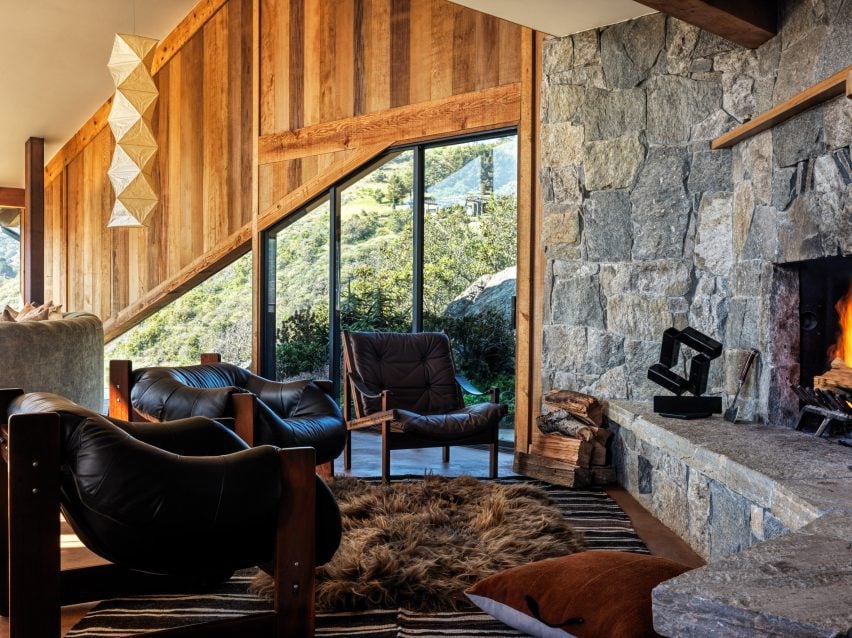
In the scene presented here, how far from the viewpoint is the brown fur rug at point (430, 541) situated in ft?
8.84

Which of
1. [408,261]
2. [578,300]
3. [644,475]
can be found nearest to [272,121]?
[408,261]

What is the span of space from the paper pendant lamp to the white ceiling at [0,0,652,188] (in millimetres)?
2179

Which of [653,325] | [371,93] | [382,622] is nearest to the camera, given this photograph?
[382,622]

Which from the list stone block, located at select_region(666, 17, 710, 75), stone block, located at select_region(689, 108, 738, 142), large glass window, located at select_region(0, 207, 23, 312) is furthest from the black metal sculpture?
large glass window, located at select_region(0, 207, 23, 312)

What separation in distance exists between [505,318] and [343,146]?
201 cm

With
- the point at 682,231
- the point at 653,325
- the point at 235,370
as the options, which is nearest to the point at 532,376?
the point at 653,325

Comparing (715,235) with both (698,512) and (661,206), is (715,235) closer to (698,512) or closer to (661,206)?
(661,206)

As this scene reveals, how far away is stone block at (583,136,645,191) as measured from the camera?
4.70m

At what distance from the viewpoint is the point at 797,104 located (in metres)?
3.17

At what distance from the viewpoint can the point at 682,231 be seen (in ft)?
14.7

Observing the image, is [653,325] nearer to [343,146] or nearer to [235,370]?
[235,370]

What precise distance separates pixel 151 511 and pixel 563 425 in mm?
3016

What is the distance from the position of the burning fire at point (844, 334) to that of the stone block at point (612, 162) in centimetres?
160

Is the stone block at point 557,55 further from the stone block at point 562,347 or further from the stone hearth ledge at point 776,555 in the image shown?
the stone hearth ledge at point 776,555
